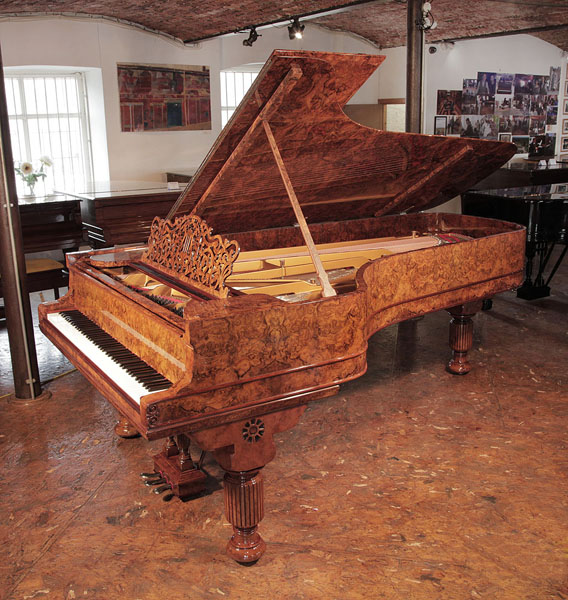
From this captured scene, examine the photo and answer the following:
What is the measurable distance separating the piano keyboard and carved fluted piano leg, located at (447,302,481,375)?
2247 millimetres

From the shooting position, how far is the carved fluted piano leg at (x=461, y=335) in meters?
4.00

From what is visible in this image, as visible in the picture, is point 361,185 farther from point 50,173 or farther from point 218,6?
point 50,173

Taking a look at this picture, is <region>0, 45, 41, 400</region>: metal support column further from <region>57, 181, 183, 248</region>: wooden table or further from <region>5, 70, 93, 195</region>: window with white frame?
<region>5, 70, 93, 195</region>: window with white frame

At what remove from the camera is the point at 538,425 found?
3.52m

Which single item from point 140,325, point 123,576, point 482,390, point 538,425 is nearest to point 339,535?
point 123,576

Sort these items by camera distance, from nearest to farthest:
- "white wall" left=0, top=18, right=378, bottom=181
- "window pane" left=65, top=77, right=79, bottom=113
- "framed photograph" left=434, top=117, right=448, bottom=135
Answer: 1. "white wall" left=0, top=18, right=378, bottom=181
2. "window pane" left=65, top=77, right=79, bottom=113
3. "framed photograph" left=434, top=117, right=448, bottom=135

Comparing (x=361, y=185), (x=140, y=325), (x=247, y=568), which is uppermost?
(x=361, y=185)

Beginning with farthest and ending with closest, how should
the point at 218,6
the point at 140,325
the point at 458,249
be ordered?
the point at 218,6
the point at 458,249
the point at 140,325

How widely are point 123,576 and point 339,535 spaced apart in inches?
33.0

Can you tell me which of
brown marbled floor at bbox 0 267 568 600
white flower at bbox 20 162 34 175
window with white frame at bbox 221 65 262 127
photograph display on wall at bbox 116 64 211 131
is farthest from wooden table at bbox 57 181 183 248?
window with white frame at bbox 221 65 262 127

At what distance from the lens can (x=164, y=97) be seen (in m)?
8.94

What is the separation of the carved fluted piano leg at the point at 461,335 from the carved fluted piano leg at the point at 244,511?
2106mm

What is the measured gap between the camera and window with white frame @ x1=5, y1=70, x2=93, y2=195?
8.52 m

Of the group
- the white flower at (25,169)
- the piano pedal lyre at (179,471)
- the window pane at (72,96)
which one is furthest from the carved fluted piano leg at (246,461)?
the window pane at (72,96)
